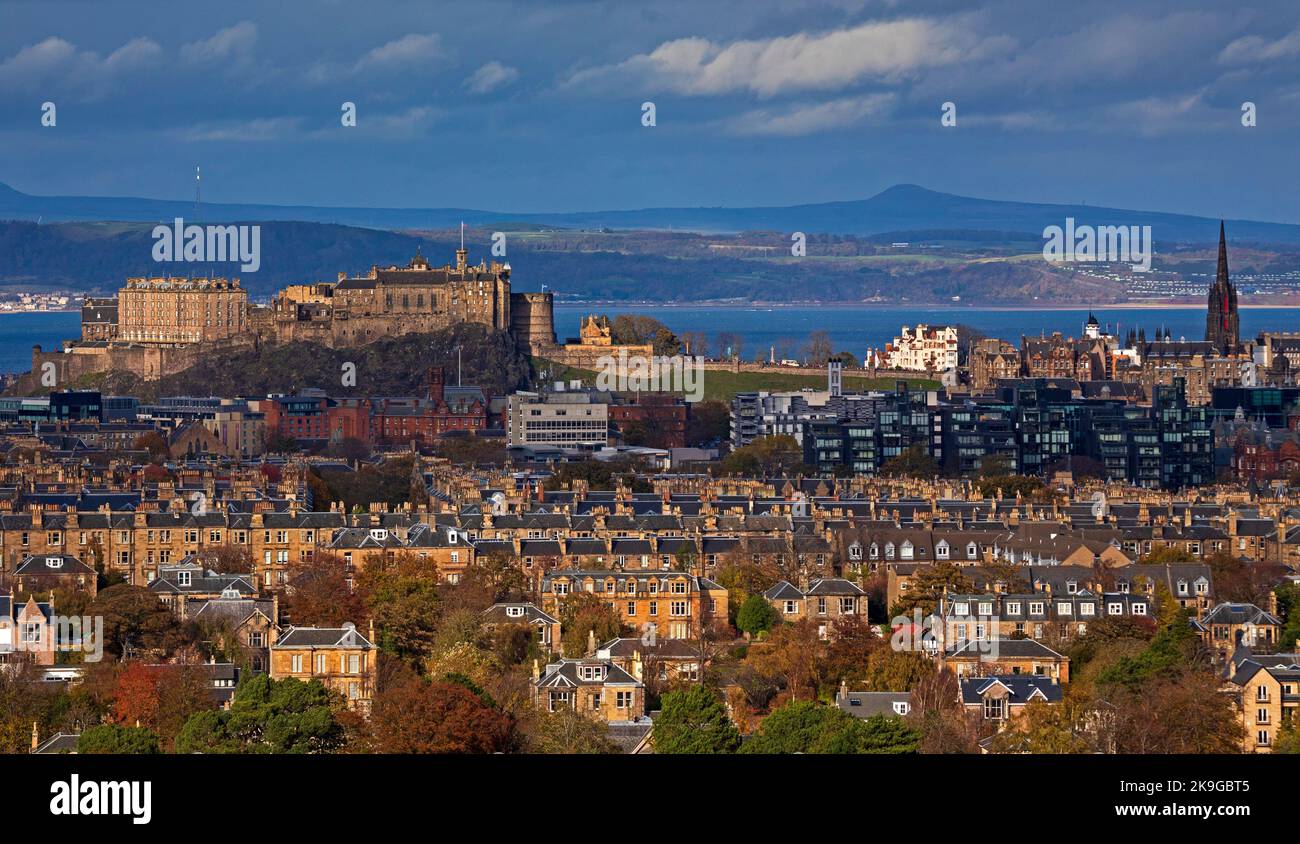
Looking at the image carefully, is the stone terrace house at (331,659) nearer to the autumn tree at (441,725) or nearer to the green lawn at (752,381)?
the autumn tree at (441,725)

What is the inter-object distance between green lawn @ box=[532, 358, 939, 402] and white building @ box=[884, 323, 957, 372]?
Answer: 16.3 meters

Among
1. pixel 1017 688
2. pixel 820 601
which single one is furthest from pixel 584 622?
pixel 1017 688

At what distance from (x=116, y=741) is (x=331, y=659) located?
9.17 m

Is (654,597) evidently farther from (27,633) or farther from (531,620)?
(27,633)

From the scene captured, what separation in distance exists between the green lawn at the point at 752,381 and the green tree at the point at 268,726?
11274cm

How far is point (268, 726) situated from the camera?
125 feet

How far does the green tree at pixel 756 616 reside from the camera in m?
53.5

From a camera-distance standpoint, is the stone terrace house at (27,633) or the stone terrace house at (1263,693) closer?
the stone terrace house at (1263,693)

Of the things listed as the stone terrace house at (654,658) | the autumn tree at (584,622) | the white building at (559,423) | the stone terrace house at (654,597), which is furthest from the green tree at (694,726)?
the white building at (559,423)

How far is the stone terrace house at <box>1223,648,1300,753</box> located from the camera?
41.9 metres

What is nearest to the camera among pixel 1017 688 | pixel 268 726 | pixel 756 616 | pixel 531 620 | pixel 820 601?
pixel 268 726

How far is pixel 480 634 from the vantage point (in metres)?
49.2
